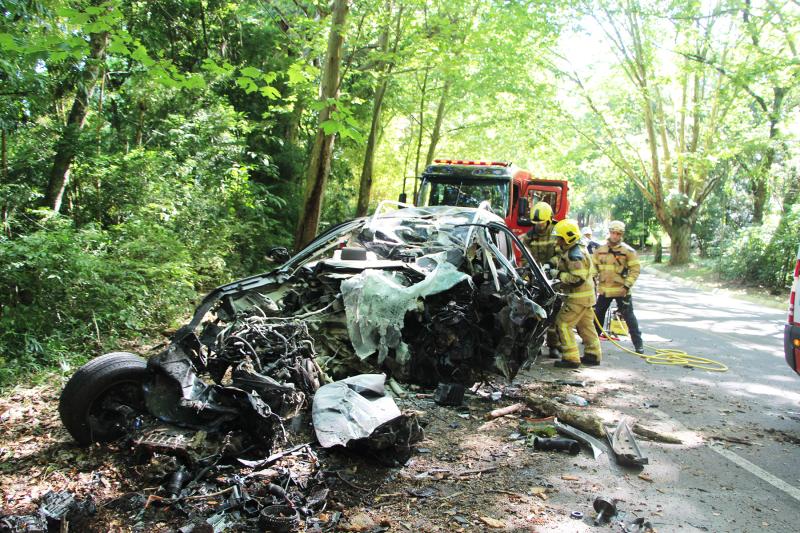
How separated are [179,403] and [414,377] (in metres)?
2.19

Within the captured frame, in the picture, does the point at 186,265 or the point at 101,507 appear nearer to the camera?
the point at 101,507

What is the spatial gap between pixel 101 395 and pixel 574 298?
17.8ft

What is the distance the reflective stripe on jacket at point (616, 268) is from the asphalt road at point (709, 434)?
3.13 feet

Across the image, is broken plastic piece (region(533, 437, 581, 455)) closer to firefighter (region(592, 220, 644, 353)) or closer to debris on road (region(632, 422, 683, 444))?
debris on road (region(632, 422, 683, 444))

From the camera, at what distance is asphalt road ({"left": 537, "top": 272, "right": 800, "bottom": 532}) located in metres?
3.36

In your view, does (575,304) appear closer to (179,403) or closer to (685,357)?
(685,357)

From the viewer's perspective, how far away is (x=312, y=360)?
429 centimetres

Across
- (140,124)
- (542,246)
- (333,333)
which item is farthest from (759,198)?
(333,333)

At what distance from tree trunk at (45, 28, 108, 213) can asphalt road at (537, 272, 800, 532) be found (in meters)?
6.86

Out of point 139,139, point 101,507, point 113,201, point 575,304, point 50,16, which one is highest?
point 50,16

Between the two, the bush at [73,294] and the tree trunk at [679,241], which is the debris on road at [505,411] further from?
the tree trunk at [679,241]

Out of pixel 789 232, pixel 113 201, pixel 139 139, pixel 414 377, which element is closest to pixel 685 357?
pixel 414 377

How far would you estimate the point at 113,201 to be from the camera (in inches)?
317

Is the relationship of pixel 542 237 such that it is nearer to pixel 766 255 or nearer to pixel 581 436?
pixel 581 436
